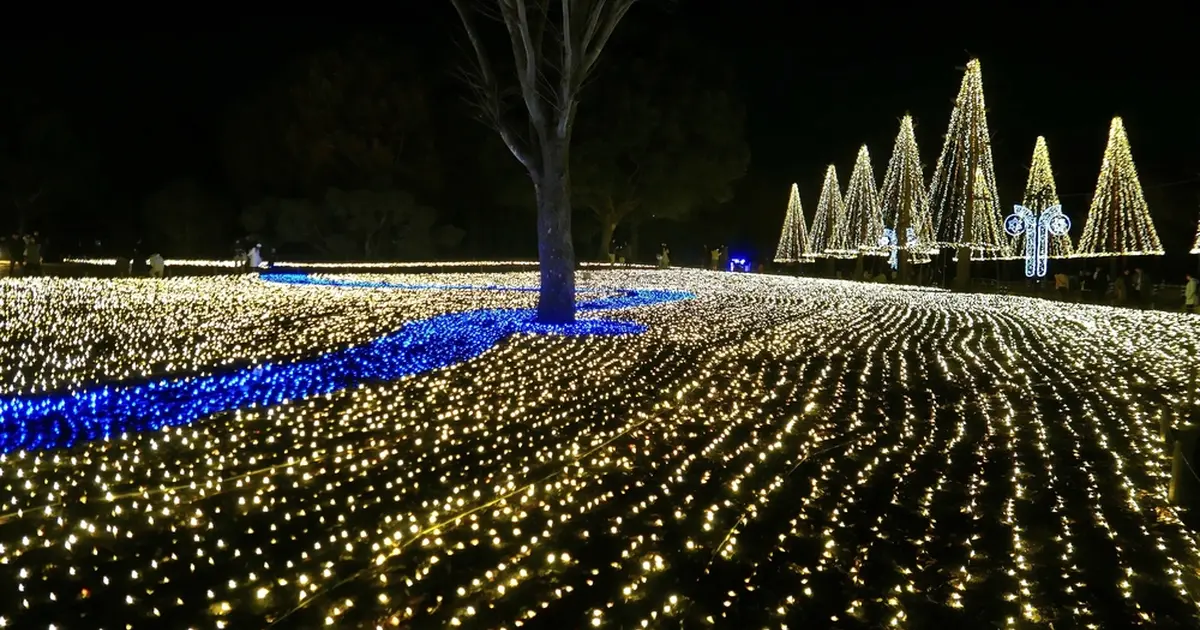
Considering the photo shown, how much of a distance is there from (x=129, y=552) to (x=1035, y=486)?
4.85 m

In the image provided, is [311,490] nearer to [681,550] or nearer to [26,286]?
[681,550]

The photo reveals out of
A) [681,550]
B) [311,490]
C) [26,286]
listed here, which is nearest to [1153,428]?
[681,550]

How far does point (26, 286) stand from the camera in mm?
21188

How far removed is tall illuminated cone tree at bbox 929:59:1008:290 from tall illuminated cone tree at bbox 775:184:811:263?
1561 centimetres

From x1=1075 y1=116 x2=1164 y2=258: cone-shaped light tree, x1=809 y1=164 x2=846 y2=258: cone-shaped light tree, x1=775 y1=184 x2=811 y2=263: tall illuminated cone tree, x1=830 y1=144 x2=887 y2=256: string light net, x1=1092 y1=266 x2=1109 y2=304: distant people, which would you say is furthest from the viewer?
x1=775 y1=184 x2=811 y2=263: tall illuminated cone tree

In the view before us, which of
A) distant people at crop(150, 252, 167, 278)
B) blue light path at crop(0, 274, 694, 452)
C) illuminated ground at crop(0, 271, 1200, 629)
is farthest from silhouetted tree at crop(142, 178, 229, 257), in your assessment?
illuminated ground at crop(0, 271, 1200, 629)

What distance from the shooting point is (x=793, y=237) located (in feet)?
156

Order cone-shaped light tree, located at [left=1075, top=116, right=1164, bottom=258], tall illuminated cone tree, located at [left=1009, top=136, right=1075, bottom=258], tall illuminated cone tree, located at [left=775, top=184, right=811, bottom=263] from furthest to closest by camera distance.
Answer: tall illuminated cone tree, located at [left=775, top=184, right=811, bottom=263] < tall illuminated cone tree, located at [left=1009, top=136, right=1075, bottom=258] < cone-shaped light tree, located at [left=1075, top=116, right=1164, bottom=258]

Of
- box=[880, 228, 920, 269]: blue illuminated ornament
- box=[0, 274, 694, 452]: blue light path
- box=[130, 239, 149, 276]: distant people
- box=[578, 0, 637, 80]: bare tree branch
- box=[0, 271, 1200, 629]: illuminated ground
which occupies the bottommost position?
box=[0, 271, 1200, 629]: illuminated ground

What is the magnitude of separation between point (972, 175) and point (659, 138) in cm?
1456

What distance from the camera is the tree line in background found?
127 feet

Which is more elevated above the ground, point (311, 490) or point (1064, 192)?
Result: point (1064, 192)

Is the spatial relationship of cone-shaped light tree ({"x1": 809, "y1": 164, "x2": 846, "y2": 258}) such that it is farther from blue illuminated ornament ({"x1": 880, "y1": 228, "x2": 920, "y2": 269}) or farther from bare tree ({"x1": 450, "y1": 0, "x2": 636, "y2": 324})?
bare tree ({"x1": 450, "y1": 0, "x2": 636, "y2": 324})

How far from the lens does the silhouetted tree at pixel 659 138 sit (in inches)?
1542
